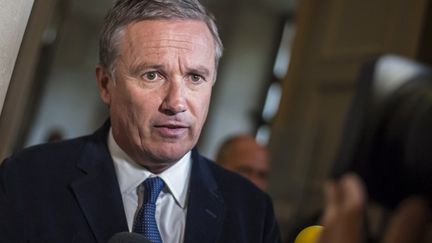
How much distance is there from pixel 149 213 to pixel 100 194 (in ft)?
0.23

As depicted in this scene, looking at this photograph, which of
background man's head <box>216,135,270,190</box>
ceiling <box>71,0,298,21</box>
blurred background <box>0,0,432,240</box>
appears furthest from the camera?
ceiling <box>71,0,298,21</box>

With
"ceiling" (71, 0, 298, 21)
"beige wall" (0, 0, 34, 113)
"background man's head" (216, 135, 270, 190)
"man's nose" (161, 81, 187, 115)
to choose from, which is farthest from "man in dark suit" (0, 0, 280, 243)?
"ceiling" (71, 0, 298, 21)

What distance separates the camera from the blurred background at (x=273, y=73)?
348 centimetres

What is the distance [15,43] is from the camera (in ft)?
3.83

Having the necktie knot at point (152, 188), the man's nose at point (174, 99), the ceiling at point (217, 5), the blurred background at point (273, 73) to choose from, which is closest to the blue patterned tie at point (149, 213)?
the necktie knot at point (152, 188)

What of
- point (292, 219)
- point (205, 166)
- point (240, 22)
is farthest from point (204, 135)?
point (205, 166)

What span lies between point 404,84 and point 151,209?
0.41m

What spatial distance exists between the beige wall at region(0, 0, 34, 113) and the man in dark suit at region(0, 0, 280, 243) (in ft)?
0.36

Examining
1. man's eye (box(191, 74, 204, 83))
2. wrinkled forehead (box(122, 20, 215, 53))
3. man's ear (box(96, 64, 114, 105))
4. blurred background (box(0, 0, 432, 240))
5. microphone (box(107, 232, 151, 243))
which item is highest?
wrinkled forehead (box(122, 20, 215, 53))

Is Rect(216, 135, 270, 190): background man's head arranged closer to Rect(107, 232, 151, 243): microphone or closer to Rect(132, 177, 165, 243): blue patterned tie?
Rect(132, 177, 165, 243): blue patterned tie

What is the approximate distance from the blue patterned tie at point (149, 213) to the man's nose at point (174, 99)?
0.10 metres

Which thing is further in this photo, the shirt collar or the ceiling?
the ceiling

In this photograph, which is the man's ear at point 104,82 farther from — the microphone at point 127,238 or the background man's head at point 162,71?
the microphone at point 127,238

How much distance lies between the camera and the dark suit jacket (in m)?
1.03
